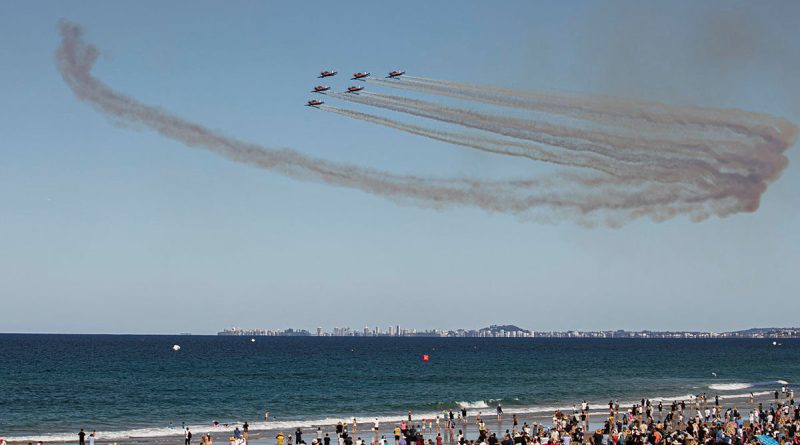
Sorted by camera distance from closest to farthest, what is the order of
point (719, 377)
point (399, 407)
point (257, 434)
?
1. point (257, 434)
2. point (399, 407)
3. point (719, 377)

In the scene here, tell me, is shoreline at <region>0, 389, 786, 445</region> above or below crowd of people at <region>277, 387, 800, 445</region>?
below

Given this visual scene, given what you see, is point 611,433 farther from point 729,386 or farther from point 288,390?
point 729,386

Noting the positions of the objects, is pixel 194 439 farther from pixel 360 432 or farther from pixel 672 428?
pixel 672 428

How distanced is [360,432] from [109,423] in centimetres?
2407

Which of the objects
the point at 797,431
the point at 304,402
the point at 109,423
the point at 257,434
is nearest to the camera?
the point at 797,431

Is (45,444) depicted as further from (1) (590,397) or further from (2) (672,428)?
(1) (590,397)

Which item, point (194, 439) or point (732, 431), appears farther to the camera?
point (194, 439)

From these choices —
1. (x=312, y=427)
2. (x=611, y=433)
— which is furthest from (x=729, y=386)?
(x=312, y=427)

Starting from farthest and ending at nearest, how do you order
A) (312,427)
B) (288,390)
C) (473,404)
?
(288,390), (473,404), (312,427)

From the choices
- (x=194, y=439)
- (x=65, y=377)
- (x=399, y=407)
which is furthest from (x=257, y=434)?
(x=65, y=377)

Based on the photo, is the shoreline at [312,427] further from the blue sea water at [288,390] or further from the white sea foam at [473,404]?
the white sea foam at [473,404]

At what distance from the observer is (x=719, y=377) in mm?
139375

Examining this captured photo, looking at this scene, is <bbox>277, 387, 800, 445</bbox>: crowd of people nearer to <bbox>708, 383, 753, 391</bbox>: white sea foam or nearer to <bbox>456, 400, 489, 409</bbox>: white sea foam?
<bbox>456, 400, 489, 409</bbox>: white sea foam

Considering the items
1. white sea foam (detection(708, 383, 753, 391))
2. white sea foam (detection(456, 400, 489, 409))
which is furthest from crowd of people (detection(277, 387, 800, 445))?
white sea foam (detection(708, 383, 753, 391))
